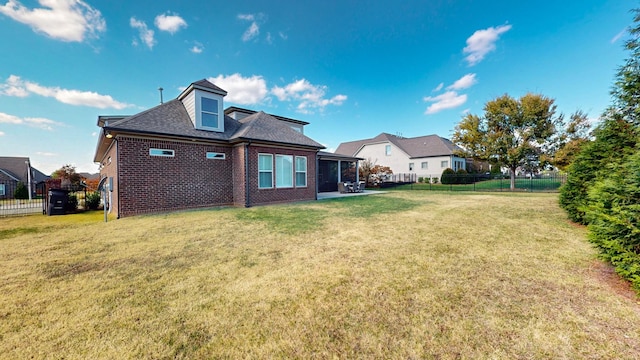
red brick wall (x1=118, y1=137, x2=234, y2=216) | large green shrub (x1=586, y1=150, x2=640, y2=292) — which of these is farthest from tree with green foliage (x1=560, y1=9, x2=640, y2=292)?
red brick wall (x1=118, y1=137, x2=234, y2=216)

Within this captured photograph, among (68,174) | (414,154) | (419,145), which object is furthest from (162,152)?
(419,145)

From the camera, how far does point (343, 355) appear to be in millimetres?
1754

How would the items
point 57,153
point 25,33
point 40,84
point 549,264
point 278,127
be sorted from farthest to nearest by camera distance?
point 57,153 → point 278,127 → point 40,84 → point 25,33 → point 549,264

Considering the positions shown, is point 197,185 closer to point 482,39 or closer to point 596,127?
point 596,127

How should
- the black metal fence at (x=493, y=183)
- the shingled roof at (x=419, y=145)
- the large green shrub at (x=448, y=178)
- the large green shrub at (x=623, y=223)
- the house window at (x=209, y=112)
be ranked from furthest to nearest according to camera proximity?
the shingled roof at (x=419, y=145)
the large green shrub at (x=448, y=178)
the black metal fence at (x=493, y=183)
the house window at (x=209, y=112)
the large green shrub at (x=623, y=223)

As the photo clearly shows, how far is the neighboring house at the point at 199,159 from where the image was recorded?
811cm

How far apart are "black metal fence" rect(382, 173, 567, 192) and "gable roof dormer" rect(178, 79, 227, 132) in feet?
58.3

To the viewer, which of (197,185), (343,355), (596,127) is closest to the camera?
(343,355)

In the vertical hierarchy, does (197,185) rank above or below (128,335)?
above

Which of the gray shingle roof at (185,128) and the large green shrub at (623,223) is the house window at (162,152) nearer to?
the gray shingle roof at (185,128)

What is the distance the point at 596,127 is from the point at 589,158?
790 millimetres

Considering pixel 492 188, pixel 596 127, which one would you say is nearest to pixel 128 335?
pixel 596 127

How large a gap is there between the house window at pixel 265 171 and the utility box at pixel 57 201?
773cm

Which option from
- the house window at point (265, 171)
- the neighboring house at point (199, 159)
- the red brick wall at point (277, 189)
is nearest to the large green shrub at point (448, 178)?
the red brick wall at point (277, 189)
